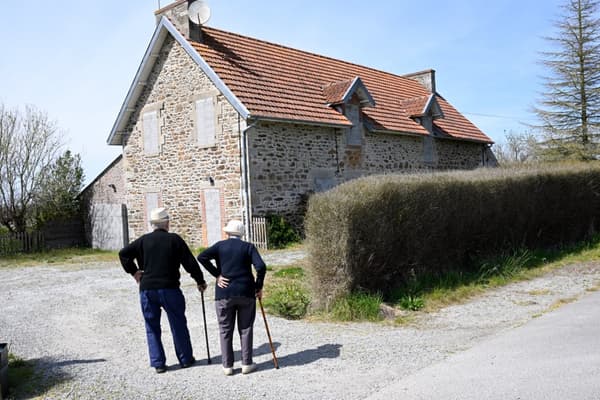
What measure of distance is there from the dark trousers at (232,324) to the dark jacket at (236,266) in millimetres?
75

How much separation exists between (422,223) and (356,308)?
238cm

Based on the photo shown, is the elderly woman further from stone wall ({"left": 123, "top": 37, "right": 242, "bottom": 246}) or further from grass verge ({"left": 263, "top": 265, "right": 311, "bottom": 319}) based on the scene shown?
stone wall ({"left": 123, "top": 37, "right": 242, "bottom": 246})

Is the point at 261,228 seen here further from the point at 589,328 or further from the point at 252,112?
the point at 589,328

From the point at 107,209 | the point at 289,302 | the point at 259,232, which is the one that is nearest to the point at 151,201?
the point at 107,209

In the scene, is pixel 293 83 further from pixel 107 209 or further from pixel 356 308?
pixel 356 308

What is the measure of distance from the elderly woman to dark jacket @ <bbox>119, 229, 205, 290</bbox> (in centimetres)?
23

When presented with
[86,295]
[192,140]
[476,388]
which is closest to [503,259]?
[476,388]

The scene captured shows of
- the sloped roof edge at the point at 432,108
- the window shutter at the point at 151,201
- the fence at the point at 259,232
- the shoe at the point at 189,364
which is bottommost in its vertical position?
the shoe at the point at 189,364

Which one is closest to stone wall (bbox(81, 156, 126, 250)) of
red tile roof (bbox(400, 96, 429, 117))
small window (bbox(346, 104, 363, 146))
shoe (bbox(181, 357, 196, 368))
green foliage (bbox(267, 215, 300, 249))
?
green foliage (bbox(267, 215, 300, 249))

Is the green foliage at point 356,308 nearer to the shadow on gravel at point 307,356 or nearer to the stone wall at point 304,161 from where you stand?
the shadow on gravel at point 307,356

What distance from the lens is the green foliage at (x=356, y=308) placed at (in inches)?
305

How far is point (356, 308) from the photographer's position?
782cm

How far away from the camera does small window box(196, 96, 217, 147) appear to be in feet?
54.6

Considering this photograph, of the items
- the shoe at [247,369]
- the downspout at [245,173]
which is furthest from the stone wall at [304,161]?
the shoe at [247,369]
